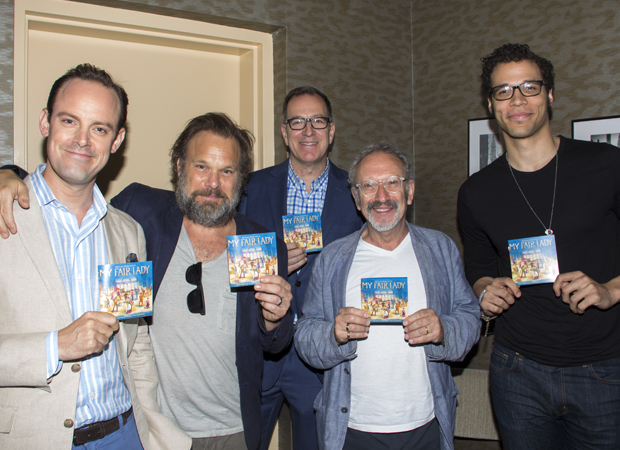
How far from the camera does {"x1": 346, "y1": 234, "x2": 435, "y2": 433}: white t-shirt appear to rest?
2191mm

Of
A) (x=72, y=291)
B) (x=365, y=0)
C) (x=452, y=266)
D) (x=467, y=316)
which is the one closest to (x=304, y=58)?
(x=365, y=0)

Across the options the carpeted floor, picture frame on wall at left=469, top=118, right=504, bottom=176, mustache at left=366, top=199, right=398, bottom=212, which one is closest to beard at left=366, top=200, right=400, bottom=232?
mustache at left=366, top=199, right=398, bottom=212

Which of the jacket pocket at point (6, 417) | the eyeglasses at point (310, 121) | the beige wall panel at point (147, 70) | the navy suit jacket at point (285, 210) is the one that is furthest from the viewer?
the beige wall panel at point (147, 70)

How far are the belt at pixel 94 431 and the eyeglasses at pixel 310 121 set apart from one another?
199 centimetres

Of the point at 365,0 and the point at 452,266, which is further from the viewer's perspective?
the point at 365,0

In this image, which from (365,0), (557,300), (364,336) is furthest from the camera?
(365,0)

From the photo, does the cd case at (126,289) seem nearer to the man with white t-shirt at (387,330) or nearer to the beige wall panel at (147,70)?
the man with white t-shirt at (387,330)

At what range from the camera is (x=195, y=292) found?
7.13ft

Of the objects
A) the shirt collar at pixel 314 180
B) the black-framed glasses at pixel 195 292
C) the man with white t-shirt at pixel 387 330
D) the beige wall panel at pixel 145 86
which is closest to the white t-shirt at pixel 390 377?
the man with white t-shirt at pixel 387 330

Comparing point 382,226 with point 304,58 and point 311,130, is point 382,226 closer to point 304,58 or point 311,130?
point 311,130

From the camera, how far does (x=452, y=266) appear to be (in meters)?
2.45

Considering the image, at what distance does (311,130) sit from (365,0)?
1.77 m

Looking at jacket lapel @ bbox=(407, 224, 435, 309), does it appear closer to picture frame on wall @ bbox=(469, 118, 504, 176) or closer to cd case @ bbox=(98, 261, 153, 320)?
cd case @ bbox=(98, 261, 153, 320)

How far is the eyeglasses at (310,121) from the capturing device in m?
3.08
